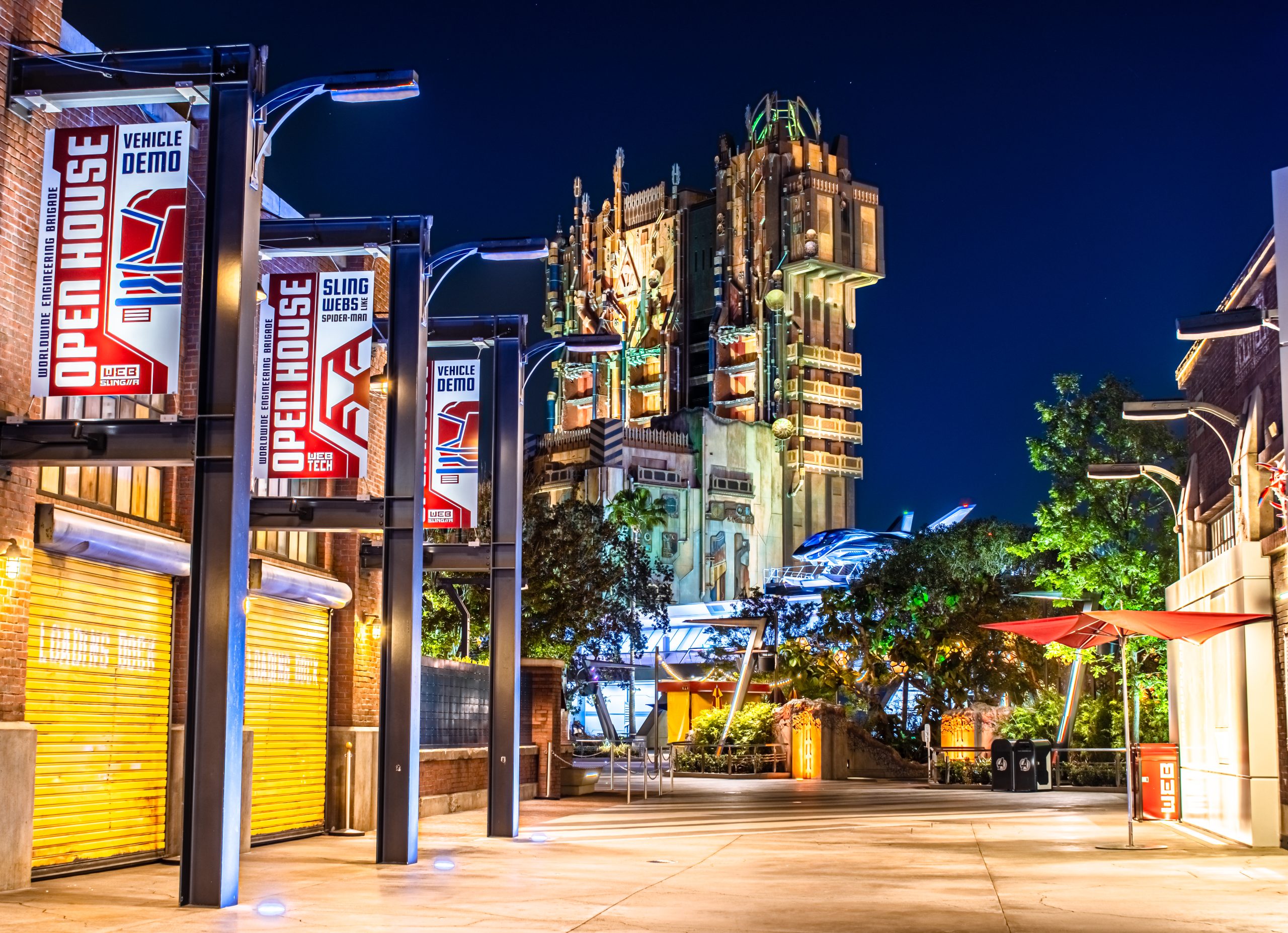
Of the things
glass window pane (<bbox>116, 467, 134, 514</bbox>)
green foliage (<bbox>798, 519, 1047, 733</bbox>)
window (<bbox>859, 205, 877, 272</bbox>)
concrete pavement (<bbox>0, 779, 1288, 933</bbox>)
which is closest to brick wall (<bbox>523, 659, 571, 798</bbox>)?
concrete pavement (<bbox>0, 779, 1288, 933</bbox>)

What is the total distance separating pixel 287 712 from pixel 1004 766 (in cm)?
2136

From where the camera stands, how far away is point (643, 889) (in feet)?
51.8

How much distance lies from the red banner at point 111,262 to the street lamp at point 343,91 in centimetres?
115

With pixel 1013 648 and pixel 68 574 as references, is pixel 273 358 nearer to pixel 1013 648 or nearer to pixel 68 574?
pixel 68 574

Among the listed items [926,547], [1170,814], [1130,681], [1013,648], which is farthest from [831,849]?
[926,547]

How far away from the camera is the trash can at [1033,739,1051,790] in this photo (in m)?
38.0

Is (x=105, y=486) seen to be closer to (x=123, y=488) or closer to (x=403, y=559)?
(x=123, y=488)

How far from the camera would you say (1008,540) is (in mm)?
64250

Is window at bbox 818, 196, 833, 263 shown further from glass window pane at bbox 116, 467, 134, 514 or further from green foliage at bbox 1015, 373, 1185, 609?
glass window pane at bbox 116, 467, 134, 514

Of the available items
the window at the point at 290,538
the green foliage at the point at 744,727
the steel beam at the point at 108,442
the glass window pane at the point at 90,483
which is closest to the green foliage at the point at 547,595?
the green foliage at the point at 744,727

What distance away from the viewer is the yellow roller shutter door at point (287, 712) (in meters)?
21.0

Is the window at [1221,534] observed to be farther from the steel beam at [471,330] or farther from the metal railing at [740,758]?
the metal railing at [740,758]

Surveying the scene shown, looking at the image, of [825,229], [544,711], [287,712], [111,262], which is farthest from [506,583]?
[825,229]

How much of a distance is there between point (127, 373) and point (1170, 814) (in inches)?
810
